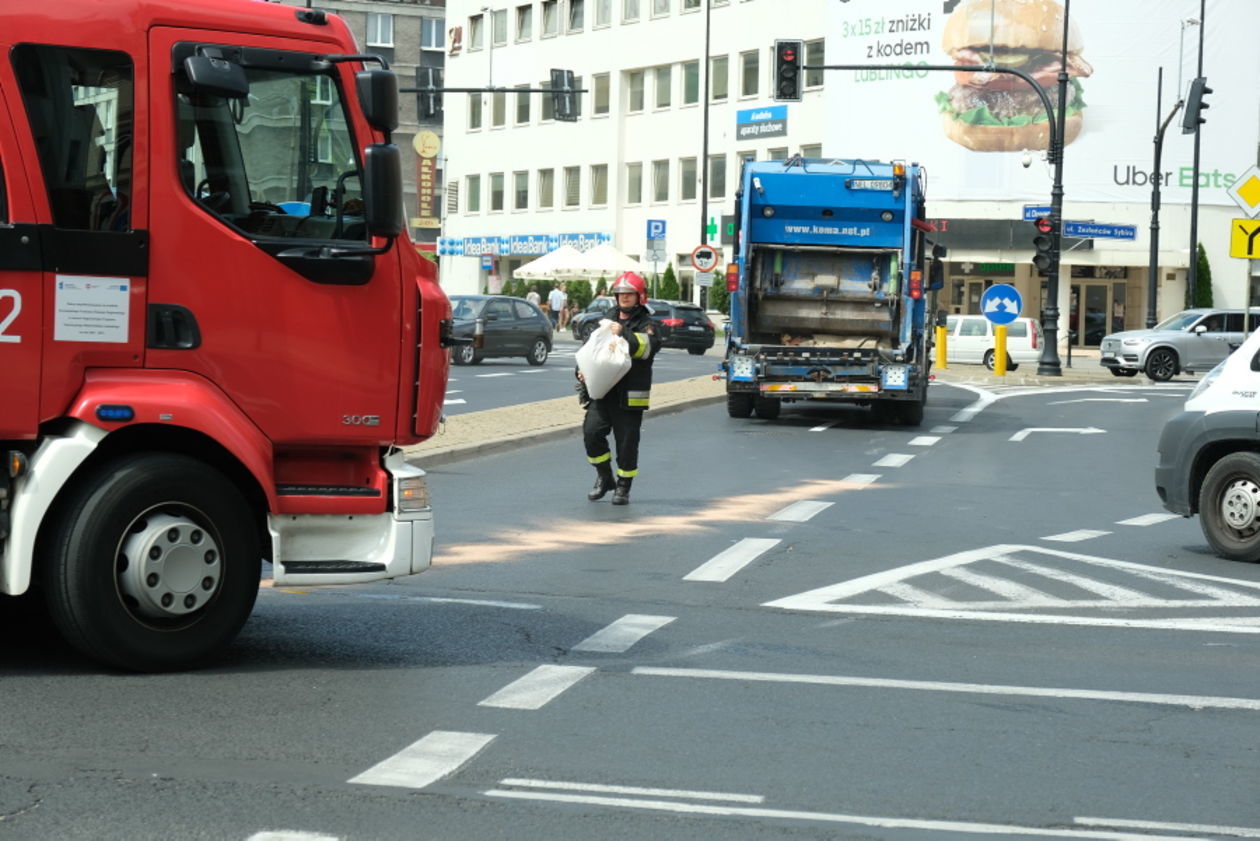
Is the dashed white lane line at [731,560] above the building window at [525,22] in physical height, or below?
below

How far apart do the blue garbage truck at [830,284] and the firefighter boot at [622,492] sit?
31.3 feet

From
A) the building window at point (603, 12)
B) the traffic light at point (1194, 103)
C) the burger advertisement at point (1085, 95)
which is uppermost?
the building window at point (603, 12)

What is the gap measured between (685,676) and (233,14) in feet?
10.0

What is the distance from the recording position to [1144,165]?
214 feet

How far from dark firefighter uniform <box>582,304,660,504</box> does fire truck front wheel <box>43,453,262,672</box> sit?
7.57 meters

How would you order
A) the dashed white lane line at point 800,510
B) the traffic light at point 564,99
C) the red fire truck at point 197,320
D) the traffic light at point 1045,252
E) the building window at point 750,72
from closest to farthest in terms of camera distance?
the red fire truck at point 197,320, the dashed white lane line at point 800,510, the traffic light at point 1045,252, the traffic light at point 564,99, the building window at point 750,72

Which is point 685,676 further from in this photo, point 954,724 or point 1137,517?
point 1137,517

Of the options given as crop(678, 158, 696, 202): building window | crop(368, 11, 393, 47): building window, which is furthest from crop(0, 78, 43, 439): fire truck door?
crop(368, 11, 393, 47): building window

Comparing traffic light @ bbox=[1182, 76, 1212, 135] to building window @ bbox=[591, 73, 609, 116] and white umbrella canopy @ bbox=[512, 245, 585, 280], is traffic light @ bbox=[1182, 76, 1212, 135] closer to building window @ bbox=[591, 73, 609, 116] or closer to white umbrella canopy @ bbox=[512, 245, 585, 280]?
white umbrella canopy @ bbox=[512, 245, 585, 280]

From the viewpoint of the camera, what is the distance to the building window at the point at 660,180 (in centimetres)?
7850

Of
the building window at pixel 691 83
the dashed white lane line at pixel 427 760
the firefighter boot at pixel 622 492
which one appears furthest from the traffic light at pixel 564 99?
the building window at pixel 691 83

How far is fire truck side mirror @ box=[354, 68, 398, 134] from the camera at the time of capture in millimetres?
7590

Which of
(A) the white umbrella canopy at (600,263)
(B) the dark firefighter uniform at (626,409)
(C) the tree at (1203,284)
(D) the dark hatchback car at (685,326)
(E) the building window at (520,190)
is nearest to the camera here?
(B) the dark firefighter uniform at (626,409)

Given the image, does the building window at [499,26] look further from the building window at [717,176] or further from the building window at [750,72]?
the building window at [750,72]
